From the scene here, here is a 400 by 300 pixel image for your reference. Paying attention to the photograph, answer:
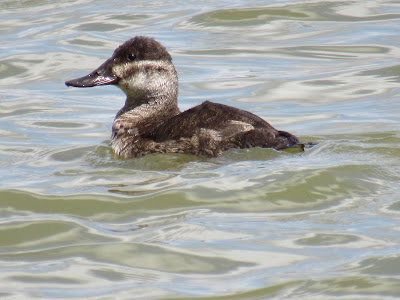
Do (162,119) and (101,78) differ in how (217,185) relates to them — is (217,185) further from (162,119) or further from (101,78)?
(101,78)

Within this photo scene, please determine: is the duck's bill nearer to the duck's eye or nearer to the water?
the duck's eye

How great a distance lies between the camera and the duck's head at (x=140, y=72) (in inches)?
329

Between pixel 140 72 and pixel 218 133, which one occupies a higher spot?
pixel 140 72

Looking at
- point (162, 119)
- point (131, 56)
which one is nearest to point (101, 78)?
point (131, 56)

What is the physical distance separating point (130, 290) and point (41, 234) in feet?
4.07

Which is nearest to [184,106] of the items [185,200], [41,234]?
[185,200]

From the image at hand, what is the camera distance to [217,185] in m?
6.81

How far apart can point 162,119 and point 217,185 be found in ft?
5.66

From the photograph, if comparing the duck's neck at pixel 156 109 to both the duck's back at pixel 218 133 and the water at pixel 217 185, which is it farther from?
the duck's back at pixel 218 133

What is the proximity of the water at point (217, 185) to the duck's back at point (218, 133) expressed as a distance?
9 cm

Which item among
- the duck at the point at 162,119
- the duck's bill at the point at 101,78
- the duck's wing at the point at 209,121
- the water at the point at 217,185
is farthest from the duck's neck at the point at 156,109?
the duck's wing at the point at 209,121

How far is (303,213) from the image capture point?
6230mm

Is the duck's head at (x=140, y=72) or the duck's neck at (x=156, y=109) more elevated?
the duck's head at (x=140, y=72)

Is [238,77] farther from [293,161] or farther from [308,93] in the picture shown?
[293,161]
